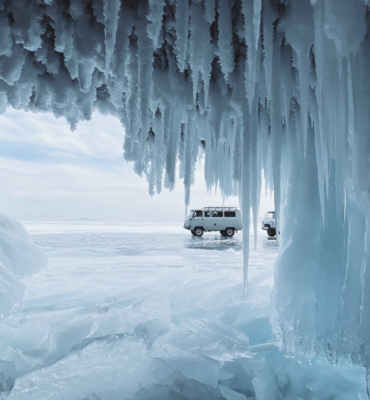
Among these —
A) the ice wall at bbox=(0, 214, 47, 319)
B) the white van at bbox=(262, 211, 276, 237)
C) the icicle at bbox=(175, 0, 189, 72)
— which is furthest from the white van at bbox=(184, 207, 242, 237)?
the icicle at bbox=(175, 0, 189, 72)

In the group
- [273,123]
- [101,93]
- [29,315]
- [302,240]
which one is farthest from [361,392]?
[101,93]

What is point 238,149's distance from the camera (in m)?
2.90

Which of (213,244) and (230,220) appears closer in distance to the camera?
(213,244)

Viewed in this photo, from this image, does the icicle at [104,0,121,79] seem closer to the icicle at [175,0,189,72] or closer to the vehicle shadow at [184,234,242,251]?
the icicle at [175,0,189,72]

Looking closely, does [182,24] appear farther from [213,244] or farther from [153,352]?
[213,244]

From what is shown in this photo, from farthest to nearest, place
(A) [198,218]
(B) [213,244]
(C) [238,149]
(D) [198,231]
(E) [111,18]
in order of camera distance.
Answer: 1. (D) [198,231]
2. (A) [198,218]
3. (B) [213,244]
4. (C) [238,149]
5. (E) [111,18]

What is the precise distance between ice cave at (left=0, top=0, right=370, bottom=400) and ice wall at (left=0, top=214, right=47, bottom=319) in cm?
8

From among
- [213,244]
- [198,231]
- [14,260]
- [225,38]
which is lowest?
[213,244]

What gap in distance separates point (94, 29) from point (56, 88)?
3.59 ft

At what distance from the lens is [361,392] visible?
2037 millimetres

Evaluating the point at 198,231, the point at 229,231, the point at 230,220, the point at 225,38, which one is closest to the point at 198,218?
the point at 198,231

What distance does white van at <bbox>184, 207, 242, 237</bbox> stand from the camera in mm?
16047

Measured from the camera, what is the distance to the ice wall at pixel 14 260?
3195 millimetres

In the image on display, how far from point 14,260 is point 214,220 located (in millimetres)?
12526
